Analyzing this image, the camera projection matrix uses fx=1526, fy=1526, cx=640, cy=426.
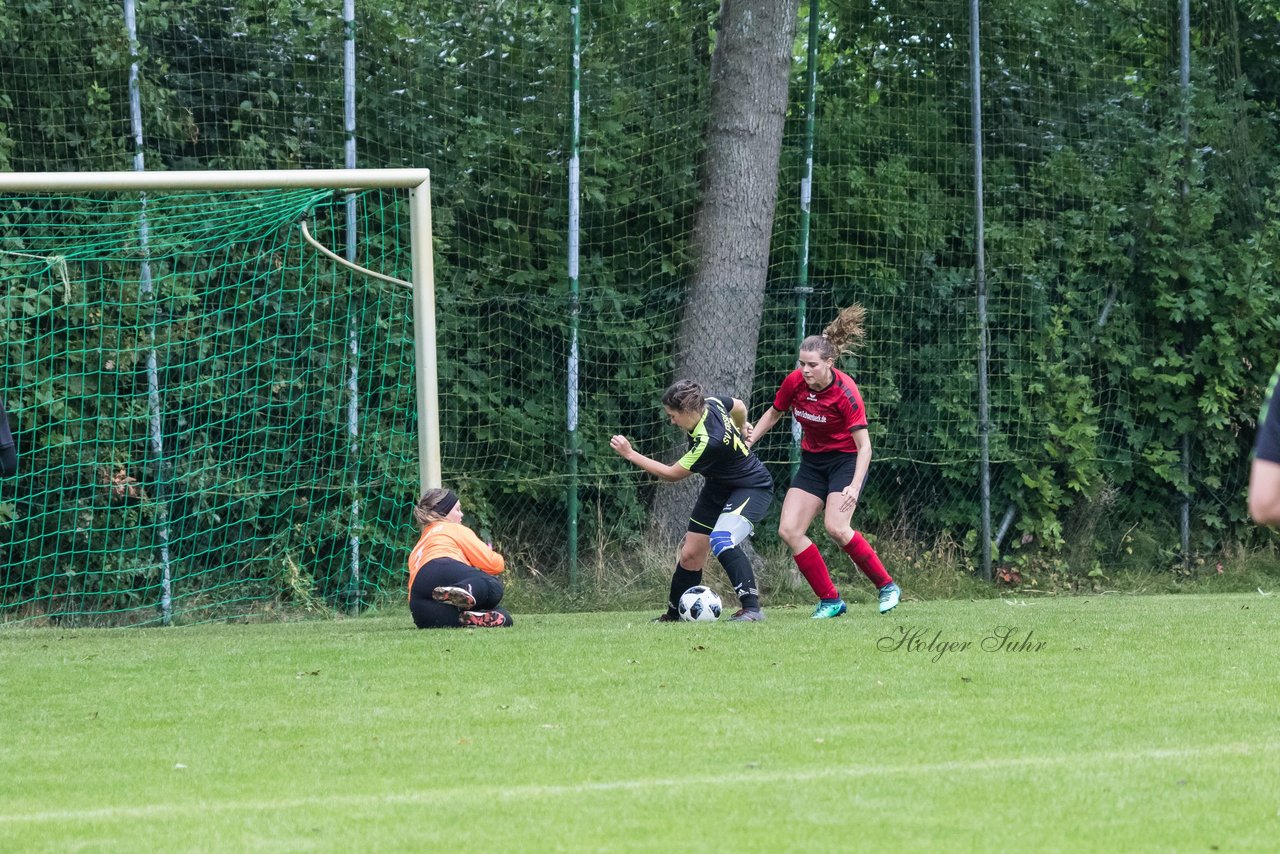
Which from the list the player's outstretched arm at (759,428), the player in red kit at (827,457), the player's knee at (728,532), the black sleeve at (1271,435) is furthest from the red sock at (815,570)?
the black sleeve at (1271,435)

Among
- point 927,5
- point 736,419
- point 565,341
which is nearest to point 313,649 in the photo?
point 736,419

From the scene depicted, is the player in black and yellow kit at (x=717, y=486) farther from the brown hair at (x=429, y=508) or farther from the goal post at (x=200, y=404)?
the goal post at (x=200, y=404)

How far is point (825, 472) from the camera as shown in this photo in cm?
958

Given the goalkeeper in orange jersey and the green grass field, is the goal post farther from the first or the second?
the green grass field

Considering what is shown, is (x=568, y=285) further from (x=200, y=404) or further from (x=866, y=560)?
(x=866, y=560)

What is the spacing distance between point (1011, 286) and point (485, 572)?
257 inches

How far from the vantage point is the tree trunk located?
40.9 feet

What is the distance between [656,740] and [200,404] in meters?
6.60

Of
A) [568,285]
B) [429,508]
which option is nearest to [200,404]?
[429,508]

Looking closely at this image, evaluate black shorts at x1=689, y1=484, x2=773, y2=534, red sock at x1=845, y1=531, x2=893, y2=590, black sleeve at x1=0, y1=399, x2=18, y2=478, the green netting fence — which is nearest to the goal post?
the green netting fence

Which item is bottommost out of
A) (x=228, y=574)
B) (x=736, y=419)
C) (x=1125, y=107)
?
(x=228, y=574)

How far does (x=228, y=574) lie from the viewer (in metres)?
10.9

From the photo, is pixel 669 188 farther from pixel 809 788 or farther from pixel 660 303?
pixel 809 788

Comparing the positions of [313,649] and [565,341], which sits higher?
[565,341]
